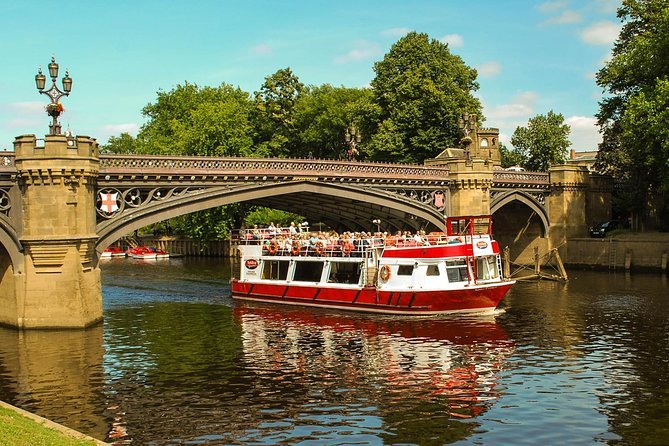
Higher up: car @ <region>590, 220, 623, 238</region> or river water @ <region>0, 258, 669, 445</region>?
car @ <region>590, 220, 623, 238</region>

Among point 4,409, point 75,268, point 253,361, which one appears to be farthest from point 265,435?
point 75,268

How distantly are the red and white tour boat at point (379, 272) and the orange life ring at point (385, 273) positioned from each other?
0.17ft

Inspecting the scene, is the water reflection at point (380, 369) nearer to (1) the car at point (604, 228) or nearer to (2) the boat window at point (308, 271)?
(2) the boat window at point (308, 271)

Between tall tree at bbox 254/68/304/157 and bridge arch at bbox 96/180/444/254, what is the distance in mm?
30580

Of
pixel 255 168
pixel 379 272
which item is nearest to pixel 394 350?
pixel 379 272

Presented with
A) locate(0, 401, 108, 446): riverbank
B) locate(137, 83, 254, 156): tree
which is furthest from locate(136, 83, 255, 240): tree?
locate(0, 401, 108, 446): riverbank

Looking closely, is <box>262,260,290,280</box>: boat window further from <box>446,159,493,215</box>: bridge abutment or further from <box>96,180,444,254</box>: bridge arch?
<box>446,159,493,215</box>: bridge abutment

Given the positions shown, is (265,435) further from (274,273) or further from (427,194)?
(427,194)

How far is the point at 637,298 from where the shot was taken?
47656mm

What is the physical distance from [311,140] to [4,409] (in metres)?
78.7

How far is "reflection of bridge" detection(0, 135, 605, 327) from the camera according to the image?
3622cm

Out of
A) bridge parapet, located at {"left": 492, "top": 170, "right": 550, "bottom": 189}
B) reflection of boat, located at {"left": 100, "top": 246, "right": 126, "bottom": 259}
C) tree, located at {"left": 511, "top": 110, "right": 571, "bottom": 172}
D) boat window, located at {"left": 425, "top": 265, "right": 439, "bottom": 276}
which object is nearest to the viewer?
boat window, located at {"left": 425, "top": 265, "right": 439, "bottom": 276}

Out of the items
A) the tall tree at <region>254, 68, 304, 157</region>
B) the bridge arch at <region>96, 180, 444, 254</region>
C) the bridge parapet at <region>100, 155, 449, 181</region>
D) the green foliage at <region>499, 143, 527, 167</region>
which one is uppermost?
the tall tree at <region>254, 68, 304, 157</region>

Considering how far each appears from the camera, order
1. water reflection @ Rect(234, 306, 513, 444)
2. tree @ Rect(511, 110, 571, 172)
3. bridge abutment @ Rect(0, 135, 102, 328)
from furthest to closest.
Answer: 1. tree @ Rect(511, 110, 571, 172)
2. bridge abutment @ Rect(0, 135, 102, 328)
3. water reflection @ Rect(234, 306, 513, 444)
